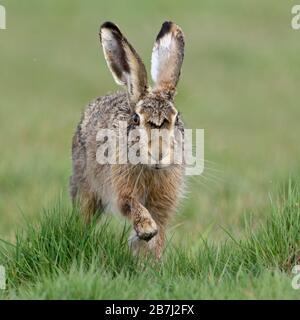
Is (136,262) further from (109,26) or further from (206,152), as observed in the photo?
(206,152)

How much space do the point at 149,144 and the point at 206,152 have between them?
7.28 meters

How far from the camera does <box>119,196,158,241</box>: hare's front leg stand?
24.2 ft

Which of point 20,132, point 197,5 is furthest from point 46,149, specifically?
point 197,5

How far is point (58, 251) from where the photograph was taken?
7.18m

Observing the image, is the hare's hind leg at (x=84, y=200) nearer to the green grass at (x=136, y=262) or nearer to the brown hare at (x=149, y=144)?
the brown hare at (x=149, y=144)

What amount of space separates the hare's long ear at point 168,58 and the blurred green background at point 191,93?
1043 mm

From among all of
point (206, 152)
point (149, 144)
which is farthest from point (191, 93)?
point (149, 144)

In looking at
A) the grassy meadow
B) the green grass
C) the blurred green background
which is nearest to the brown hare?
the grassy meadow

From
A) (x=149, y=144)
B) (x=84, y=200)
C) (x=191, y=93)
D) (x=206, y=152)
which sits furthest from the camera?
(x=191, y=93)

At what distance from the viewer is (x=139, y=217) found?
7.55 meters

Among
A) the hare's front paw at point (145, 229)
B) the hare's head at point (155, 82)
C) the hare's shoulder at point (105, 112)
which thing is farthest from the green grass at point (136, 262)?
the hare's shoulder at point (105, 112)

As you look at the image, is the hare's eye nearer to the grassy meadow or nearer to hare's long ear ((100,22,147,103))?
hare's long ear ((100,22,147,103))
